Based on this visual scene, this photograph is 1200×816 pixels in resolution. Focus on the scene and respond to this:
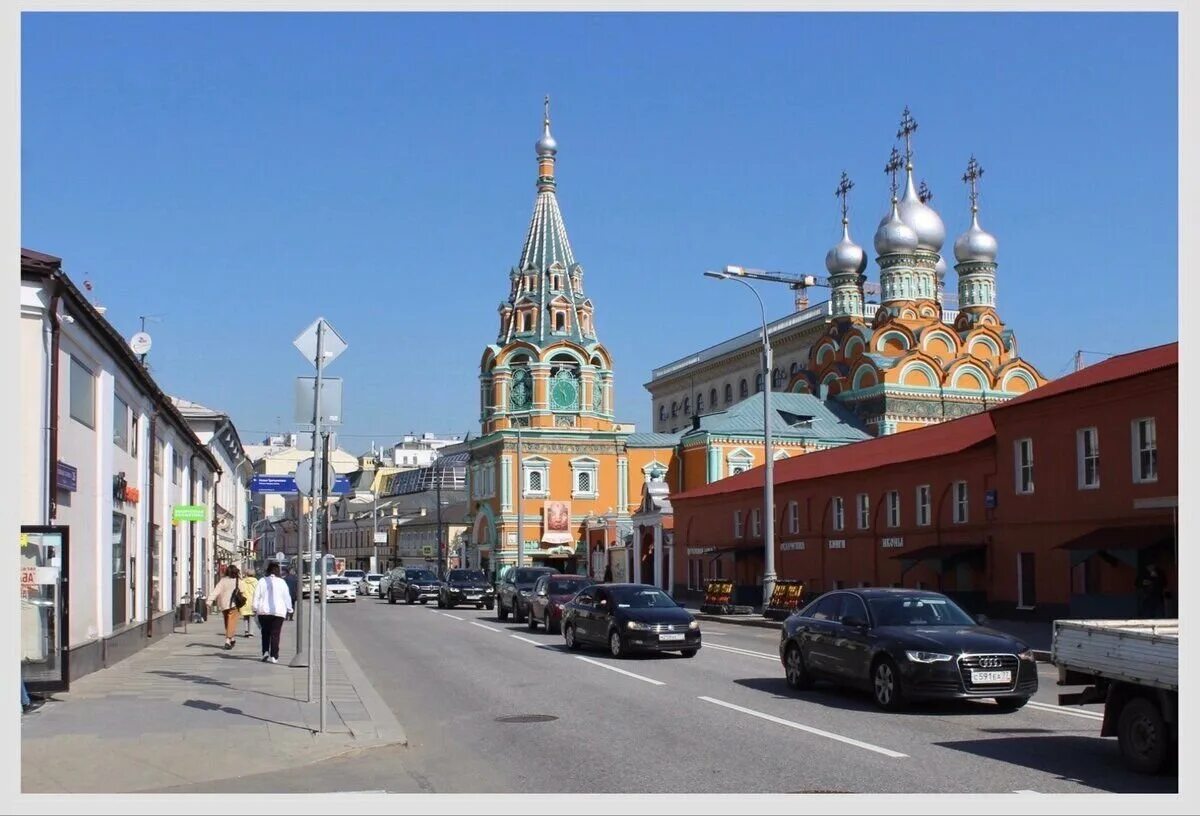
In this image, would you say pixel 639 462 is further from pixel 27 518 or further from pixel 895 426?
pixel 27 518

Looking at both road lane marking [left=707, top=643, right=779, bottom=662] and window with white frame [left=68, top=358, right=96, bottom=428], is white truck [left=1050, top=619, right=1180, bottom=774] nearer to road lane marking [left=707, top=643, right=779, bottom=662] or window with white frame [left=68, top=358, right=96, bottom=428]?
road lane marking [left=707, top=643, right=779, bottom=662]

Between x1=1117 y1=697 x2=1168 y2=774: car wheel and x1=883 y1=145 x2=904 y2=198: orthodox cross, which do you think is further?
x1=883 y1=145 x2=904 y2=198: orthodox cross

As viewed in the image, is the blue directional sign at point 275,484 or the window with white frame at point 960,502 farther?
the window with white frame at point 960,502

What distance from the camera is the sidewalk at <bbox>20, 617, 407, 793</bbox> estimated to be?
11.1m

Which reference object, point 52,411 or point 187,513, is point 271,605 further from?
point 187,513

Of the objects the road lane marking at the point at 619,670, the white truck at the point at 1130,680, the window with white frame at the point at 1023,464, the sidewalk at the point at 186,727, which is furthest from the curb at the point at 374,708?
the window with white frame at the point at 1023,464

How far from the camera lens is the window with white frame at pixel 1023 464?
33.9 meters

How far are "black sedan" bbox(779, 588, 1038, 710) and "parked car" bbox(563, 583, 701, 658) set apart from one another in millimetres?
5238

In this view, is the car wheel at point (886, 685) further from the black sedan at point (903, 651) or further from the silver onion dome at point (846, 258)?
the silver onion dome at point (846, 258)

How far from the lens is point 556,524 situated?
82125mm

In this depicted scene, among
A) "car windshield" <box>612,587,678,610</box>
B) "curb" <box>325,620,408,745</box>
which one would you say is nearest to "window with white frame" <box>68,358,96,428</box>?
"curb" <box>325,620,408,745</box>

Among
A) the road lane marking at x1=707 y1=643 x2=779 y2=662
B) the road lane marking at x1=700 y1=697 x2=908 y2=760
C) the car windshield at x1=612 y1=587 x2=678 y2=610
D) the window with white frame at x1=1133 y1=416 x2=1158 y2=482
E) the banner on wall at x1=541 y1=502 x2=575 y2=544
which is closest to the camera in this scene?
the road lane marking at x1=700 y1=697 x2=908 y2=760

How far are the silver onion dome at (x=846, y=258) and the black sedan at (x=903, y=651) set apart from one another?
254 feet

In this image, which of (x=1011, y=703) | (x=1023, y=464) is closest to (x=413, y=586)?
(x=1023, y=464)
